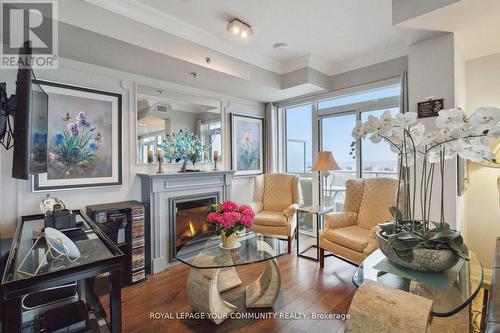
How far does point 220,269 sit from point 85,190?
5.78ft

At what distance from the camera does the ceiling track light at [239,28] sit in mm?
2545

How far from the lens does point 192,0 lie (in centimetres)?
224

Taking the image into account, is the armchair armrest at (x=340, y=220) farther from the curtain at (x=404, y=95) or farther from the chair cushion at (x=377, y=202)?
the curtain at (x=404, y=95)

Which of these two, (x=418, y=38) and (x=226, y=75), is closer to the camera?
(x=418, y=38)

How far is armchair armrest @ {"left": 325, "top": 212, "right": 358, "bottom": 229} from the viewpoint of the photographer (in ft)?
9.79

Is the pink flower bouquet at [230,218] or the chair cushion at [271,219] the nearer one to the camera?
the pink flower bouquet at [230,218]

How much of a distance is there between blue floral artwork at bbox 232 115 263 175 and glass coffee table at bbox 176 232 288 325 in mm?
1867

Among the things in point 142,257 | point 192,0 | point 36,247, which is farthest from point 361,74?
point 36,247

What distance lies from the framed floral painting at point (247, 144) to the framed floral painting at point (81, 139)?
1785 mm

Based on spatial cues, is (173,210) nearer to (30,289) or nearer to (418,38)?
(30,289)

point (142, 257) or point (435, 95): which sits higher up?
point (435, 95)

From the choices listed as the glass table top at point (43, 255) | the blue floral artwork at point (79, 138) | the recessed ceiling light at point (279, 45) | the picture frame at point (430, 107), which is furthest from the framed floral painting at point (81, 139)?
the picture frame at point (430, 107)

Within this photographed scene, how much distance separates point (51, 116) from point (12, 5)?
3.21ft

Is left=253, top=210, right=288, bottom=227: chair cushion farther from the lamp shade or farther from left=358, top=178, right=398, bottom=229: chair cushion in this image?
left=358, top=178, right=398, bottom=229: chair cushion
